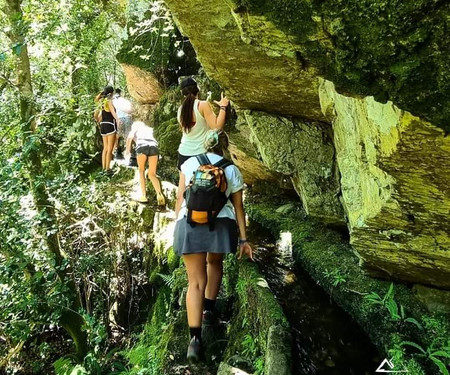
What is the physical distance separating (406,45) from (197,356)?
3510 millimetres

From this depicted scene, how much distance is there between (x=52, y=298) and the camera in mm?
6992

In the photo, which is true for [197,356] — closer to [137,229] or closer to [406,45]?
[406,45]

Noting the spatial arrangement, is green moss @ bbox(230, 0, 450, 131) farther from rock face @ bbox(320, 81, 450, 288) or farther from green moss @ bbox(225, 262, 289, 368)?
green moss @ bbox(225, 262, 289, 368)

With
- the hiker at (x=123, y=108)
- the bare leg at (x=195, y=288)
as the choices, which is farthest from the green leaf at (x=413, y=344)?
the hiker at (x=123, y=108)

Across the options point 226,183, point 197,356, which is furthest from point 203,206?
point 197,356

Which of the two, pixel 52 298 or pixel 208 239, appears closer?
pixel 208 239

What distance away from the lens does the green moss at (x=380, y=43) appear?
1.63 metres

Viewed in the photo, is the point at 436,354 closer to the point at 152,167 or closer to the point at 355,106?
the point at 355,106

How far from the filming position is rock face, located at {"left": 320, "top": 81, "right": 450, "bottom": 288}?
2.48 metres

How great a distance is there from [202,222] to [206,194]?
0.30 meters

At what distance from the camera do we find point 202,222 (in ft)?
12.9

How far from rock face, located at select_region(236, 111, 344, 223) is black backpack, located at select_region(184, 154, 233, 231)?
7.19 feet

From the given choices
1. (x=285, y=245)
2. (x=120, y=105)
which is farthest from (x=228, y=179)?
(x=120, y=105)

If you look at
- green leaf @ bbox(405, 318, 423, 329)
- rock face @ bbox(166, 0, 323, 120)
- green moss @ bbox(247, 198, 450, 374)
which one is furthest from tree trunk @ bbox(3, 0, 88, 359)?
green leaf @ bbox(405, 318, 423, 329)
